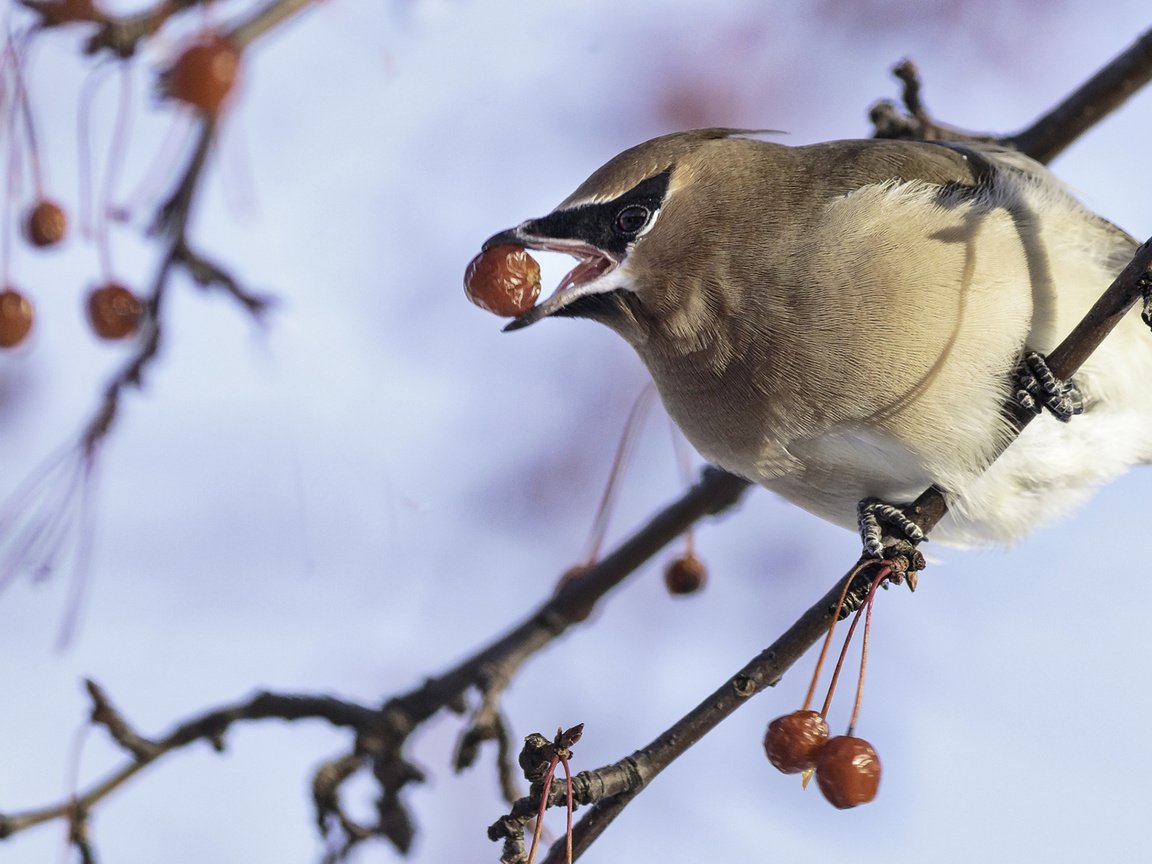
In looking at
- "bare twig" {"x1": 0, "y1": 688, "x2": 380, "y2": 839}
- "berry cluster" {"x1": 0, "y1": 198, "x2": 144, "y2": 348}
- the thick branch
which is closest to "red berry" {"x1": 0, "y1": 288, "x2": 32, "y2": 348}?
"berry cluster" {"x1": 0, "y1": 198, "x2": 144, "y2": 348}

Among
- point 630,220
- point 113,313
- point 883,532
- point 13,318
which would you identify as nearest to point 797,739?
point 883,532

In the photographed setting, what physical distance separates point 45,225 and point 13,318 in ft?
0.76

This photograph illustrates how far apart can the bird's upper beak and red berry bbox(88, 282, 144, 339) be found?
0.84 m

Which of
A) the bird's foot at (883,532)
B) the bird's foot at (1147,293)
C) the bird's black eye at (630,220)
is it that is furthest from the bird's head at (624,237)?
the bird's foot at (1147,293)

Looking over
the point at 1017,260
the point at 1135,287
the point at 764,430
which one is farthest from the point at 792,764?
the point at 1017,260

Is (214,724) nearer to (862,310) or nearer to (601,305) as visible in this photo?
(601,305)

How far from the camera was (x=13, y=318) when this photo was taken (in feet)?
9.21

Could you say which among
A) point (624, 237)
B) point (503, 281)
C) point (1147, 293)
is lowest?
point (503, 281)

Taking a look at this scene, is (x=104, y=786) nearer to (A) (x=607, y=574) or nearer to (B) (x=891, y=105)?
(A) (x=607, y=574)

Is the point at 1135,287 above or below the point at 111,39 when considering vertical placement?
above

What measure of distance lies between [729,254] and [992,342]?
2.24ft

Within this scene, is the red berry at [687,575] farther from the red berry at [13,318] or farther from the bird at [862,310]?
the red berry at [13,318]

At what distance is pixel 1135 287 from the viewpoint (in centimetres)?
264

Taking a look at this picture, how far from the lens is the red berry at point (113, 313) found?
9.30 ft
